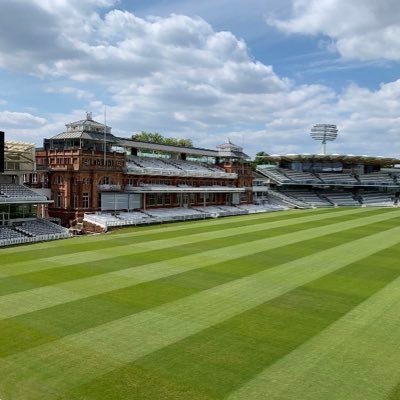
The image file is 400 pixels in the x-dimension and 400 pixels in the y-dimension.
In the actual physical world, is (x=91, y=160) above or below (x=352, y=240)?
above

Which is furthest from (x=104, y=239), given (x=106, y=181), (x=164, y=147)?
(x=164, y=147)

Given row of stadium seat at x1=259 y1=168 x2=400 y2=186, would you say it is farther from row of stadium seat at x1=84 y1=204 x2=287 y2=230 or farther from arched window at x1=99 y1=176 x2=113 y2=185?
arched window at x1=99 y1=176 x2=113 y2=185

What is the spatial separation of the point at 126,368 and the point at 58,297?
27.5ft

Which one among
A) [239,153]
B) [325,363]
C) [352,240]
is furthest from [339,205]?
[325,363]

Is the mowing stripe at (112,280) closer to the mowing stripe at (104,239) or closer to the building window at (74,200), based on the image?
the mowing stripe at (104,239)

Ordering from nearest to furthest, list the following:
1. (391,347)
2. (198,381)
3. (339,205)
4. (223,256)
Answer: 1. (198,381)
2. (391,347)
3. (223,256)
4. (339,205)

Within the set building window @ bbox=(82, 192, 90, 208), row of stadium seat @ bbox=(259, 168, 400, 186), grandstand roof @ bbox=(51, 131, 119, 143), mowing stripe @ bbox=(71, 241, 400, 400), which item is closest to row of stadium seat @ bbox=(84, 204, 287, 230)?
building window @ bbox=(82, 192, 90, 208)

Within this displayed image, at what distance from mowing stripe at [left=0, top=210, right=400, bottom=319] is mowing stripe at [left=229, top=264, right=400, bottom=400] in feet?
34.3

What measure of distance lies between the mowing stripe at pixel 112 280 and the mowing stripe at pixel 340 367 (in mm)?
10464

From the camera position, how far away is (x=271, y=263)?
29297mm

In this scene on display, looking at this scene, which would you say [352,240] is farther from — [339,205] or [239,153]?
[339,205]

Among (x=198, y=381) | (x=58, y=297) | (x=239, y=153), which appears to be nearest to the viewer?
(x=198, y=381)

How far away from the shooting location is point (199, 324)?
17.4 meters

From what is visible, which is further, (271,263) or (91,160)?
(91,160)
